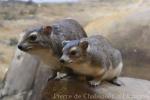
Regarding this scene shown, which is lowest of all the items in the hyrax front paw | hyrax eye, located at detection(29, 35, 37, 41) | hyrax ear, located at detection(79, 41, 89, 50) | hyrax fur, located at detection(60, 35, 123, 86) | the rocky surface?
the rocky surface

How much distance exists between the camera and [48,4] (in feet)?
17.0

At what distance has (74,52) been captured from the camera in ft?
8.59

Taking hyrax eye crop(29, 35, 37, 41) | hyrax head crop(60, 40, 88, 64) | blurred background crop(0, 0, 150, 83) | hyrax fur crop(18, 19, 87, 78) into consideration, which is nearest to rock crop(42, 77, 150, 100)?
hyrax fur crop(18, 19, 87, 78)

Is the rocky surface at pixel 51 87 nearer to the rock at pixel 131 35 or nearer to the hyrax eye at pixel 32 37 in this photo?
the hyrax eye at pixel 32 37

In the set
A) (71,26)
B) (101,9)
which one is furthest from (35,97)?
(101,9)

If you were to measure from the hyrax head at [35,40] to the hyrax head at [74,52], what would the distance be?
15 cm

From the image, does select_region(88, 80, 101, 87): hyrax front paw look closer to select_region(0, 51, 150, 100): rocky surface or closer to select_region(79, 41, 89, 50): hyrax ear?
select_region(0, 51, 150, 100): rocky surface

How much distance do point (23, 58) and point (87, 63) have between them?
1393 mm

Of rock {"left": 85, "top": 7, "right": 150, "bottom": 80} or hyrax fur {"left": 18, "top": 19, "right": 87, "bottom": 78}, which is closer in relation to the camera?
hyrax fur {"left": 18, "top": 19, "right": 87, "bottom": 78}

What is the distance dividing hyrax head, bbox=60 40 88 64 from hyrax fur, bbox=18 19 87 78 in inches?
5.7

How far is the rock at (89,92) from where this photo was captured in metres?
2.86

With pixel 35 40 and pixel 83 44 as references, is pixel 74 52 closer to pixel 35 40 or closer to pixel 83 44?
pixel 83 44

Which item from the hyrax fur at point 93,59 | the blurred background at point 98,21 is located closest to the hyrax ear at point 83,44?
the hyrax fur at point 93,59

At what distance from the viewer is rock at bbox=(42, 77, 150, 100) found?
112 inches
